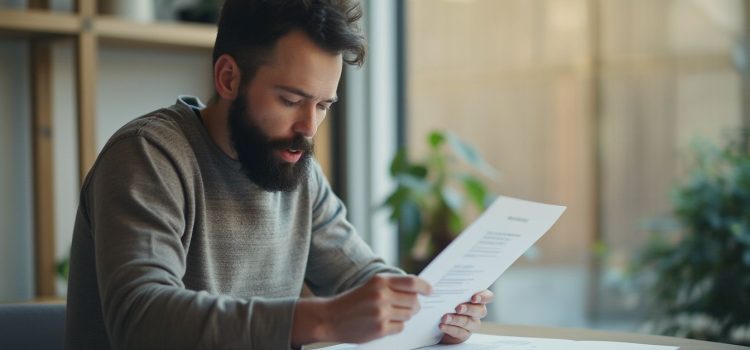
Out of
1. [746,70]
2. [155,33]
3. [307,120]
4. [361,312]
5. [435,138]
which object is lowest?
[361,312]

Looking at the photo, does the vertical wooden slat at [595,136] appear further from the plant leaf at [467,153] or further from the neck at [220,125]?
the neck at [220,125]

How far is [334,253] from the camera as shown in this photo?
172 centimetres

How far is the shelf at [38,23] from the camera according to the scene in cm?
255

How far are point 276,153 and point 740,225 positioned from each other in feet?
5.58

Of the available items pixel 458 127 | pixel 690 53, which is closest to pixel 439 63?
pixel 458 127

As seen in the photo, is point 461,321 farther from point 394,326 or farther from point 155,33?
point 155,33

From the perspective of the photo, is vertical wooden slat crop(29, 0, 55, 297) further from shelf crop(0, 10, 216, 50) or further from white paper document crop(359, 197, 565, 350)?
white paper document crop(359, 197, 565, 350)

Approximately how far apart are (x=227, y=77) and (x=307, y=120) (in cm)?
16

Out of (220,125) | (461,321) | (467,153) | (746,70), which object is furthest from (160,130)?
(746,70)

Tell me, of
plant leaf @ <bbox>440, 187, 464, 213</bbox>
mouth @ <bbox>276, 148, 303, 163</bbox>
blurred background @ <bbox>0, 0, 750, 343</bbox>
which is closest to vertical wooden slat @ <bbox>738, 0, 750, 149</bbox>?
blurred background @ <bbox>0, 0, 750, 343</bbox>

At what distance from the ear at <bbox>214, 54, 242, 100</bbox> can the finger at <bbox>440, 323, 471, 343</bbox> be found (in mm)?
481

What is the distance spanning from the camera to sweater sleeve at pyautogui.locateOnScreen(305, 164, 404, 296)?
5.62 feet

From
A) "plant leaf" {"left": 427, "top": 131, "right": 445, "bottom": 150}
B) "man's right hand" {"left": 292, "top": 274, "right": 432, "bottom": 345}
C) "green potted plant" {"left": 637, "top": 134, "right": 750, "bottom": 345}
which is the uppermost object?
"plant leaf" {"left": 427, "top": 131, "right": 445, "bottom": 150}

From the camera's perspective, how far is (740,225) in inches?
106
